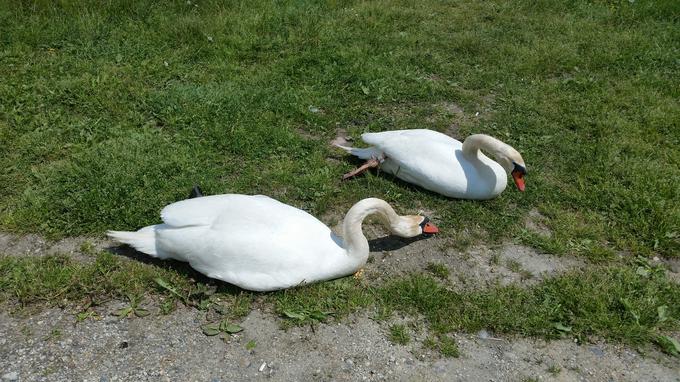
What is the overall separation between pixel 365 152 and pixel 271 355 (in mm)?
2428

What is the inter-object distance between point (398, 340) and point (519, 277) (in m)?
1.23

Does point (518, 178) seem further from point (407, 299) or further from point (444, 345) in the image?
point (444, 345)

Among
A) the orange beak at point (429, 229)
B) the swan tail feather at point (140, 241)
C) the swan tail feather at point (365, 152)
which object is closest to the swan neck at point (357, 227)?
Answer: the orange beak at point (429, 229)

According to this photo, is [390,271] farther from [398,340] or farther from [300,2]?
[300,2]

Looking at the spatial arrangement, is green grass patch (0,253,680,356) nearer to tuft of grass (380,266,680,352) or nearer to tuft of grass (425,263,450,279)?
tuft of grass (380,266,680,352)

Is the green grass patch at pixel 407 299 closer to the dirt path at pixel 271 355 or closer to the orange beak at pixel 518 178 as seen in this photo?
the dirt path at pixel 271 355

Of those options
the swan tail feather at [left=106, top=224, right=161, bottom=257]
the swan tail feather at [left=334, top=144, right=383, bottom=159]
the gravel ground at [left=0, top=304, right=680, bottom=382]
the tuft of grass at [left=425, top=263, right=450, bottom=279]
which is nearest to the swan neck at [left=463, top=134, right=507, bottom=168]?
the swan tail feather at [left=334, top=144, right=383, bottom=159]

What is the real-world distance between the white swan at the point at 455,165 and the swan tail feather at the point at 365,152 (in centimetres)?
8

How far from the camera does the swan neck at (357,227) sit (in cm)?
408

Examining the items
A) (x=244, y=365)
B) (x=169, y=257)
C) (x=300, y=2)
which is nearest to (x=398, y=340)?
(x=244, y=365)

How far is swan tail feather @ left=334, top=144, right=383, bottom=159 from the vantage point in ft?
17.7

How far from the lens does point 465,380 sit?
3639mm

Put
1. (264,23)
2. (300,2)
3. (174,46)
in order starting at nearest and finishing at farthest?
(174,46), (264,23), (300,2)

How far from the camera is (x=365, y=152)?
5500 mm
